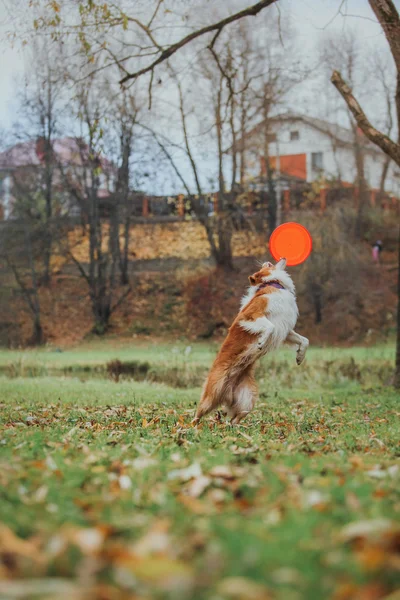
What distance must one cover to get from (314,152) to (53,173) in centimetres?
1572

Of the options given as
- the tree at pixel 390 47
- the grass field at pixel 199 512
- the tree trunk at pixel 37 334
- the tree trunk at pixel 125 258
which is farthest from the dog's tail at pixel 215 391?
the tree trunk at pixel 125 258

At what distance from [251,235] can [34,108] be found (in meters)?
10.7

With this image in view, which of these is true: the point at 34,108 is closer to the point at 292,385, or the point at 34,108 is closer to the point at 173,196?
the point at 173,196

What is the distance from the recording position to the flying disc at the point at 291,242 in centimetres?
998

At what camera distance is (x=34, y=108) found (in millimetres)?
26797

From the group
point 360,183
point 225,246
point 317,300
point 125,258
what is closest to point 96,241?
point 125,258

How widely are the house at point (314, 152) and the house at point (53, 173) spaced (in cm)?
639

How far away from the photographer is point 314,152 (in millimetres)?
38344

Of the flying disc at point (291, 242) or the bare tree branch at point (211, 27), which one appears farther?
the bare tree branch at point (211, 27)

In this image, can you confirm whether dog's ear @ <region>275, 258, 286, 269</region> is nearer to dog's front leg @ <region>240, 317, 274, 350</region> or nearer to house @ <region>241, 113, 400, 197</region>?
dog's front leg @ <region>240, 317, 274, 350</region>

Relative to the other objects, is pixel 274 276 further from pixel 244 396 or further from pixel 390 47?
pixel 390 47

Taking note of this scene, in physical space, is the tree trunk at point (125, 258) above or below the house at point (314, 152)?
below

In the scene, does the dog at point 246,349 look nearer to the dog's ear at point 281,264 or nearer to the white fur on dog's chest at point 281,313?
the white fur on dog's chest at point 281,313

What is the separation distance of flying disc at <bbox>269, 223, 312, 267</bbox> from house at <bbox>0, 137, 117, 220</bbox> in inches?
711
